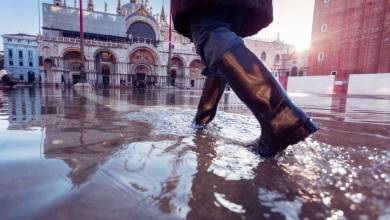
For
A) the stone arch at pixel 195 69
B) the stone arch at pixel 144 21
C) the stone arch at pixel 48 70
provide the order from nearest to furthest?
the stone arch at pixel 48 70
the stone arch at pixel 144 21
the stone arch at pixel 195 69

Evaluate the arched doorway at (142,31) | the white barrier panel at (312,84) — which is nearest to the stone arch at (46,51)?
the arched doorway at (142,31)

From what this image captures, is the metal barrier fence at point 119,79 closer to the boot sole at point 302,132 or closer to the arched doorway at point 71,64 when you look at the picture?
the arched doorway at point 71,64

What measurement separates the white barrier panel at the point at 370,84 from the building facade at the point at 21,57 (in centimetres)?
3914

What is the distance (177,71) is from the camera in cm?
3472

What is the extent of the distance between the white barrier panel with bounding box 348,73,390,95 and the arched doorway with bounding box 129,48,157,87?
23.1 m

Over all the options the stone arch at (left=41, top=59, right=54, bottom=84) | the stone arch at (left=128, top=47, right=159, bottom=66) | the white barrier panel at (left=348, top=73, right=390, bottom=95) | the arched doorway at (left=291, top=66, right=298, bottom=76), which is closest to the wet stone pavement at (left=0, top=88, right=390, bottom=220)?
the white barrier panel at (left=348, top=73, right=390, bottom=95)

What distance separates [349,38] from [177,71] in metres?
21.8

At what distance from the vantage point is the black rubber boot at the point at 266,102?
872 millimetres

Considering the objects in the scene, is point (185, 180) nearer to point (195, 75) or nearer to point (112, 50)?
point (112, 50)

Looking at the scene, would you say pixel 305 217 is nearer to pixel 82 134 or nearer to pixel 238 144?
pixel 238 144

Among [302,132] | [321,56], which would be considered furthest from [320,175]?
[321,56]

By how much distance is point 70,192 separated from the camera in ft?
2.04

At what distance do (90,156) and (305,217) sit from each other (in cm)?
80

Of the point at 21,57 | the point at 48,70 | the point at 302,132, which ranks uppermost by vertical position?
the point at 21,57
